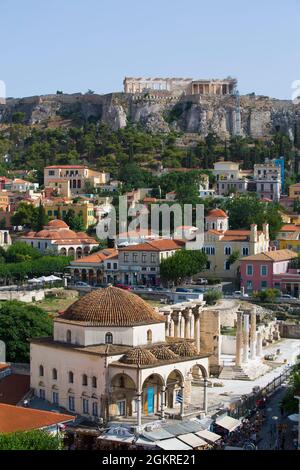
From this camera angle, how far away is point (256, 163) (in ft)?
289

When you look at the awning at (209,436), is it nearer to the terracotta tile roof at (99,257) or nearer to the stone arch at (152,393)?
the stone arch at (152,393)

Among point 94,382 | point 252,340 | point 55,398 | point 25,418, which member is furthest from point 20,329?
point 25,418

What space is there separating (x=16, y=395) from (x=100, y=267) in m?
29.7

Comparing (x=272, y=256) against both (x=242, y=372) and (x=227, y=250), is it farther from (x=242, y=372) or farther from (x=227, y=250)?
(x=242, y=372)

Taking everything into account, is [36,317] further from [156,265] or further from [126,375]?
[156,265]

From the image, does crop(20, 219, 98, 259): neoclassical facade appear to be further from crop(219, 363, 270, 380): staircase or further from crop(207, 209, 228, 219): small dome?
crop(219, 363, 270, 380): staircase

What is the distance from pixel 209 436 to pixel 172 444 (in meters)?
1.42

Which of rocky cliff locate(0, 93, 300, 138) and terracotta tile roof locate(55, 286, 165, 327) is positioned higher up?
rocky cliff locate(0, 93, 300, 138)

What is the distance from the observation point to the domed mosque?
29344 mm

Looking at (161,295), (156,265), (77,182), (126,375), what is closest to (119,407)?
(126,375)

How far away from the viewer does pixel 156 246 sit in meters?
59.6

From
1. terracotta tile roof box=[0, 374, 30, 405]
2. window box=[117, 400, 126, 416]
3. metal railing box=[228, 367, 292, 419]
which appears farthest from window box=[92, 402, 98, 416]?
metal railing box=[228, 367, 292, 419]

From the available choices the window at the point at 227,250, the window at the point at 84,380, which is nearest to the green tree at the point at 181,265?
the window at the point at 227,250

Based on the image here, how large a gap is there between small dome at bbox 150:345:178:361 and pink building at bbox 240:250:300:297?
86.5ft
